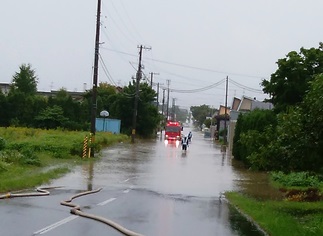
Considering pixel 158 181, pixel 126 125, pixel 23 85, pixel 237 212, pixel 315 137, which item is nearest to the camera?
pixel 315 137

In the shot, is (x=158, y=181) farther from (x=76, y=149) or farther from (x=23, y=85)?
(x=23, y=85)

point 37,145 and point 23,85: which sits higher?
point 23,85

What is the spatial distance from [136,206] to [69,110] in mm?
55407

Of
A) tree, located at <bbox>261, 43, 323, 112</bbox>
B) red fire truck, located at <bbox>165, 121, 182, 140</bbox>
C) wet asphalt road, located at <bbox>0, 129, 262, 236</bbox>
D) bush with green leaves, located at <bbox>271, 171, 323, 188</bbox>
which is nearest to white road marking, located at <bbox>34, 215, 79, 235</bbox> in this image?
wet asphalt road, located at <bbox>0, 129, 262, 236</bbox>

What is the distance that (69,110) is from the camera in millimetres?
69625

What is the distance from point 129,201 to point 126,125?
58.7 metres

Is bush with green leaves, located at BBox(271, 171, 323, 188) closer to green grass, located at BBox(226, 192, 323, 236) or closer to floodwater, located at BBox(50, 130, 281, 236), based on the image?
floodwater, located at BBox(50, 130, 281, 236)

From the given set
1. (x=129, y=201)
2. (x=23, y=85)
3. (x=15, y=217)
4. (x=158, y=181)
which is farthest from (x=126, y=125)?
(x=15, y=217)

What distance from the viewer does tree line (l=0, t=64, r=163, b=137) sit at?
65375mm

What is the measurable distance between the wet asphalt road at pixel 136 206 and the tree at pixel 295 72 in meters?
7.53

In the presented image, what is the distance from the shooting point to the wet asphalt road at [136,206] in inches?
444

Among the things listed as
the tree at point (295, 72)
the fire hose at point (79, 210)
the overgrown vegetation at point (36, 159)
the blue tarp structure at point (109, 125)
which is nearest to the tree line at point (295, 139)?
the fire hose at point (79, 210)

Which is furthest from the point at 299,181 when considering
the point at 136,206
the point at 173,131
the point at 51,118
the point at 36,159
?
the point at 173,131

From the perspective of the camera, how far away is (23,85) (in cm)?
9038
